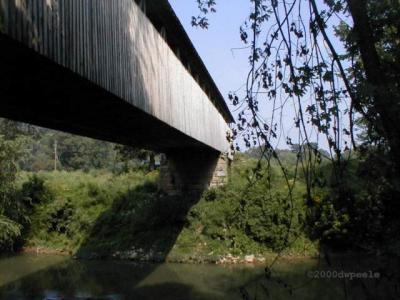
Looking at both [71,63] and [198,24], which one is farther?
[71,63]

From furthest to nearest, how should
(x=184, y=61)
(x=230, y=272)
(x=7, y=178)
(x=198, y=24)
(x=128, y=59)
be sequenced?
(x=7, y=178) → (x=230, y=272) → (x=184, y=61) → (x=128, y=59) → (x=198, y=24)

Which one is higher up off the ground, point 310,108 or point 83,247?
point 310,108

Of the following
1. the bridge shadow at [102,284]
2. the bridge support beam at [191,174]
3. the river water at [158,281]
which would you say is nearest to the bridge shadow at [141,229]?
the bridge support beam at [191,174]

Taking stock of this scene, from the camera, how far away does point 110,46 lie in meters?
5.56

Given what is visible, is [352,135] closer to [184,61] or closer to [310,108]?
[310,108]

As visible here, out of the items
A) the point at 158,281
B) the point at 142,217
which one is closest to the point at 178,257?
the point at 142,217

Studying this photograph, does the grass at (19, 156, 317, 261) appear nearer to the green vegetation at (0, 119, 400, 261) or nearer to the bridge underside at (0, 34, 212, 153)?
the green vegetation at (0, 119, 400, 261)

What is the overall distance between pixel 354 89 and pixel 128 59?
4.20 m

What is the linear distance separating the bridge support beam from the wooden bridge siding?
696cm

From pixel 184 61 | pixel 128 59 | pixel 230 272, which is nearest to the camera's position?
pixel 128 59

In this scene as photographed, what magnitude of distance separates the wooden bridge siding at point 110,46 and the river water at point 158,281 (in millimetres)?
3965

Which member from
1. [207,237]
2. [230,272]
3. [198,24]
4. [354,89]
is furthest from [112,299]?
[354,89]

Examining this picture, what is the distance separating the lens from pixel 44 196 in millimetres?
19328

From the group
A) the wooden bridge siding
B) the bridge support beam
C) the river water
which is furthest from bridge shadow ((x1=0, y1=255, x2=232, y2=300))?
the wooden bridge siding
